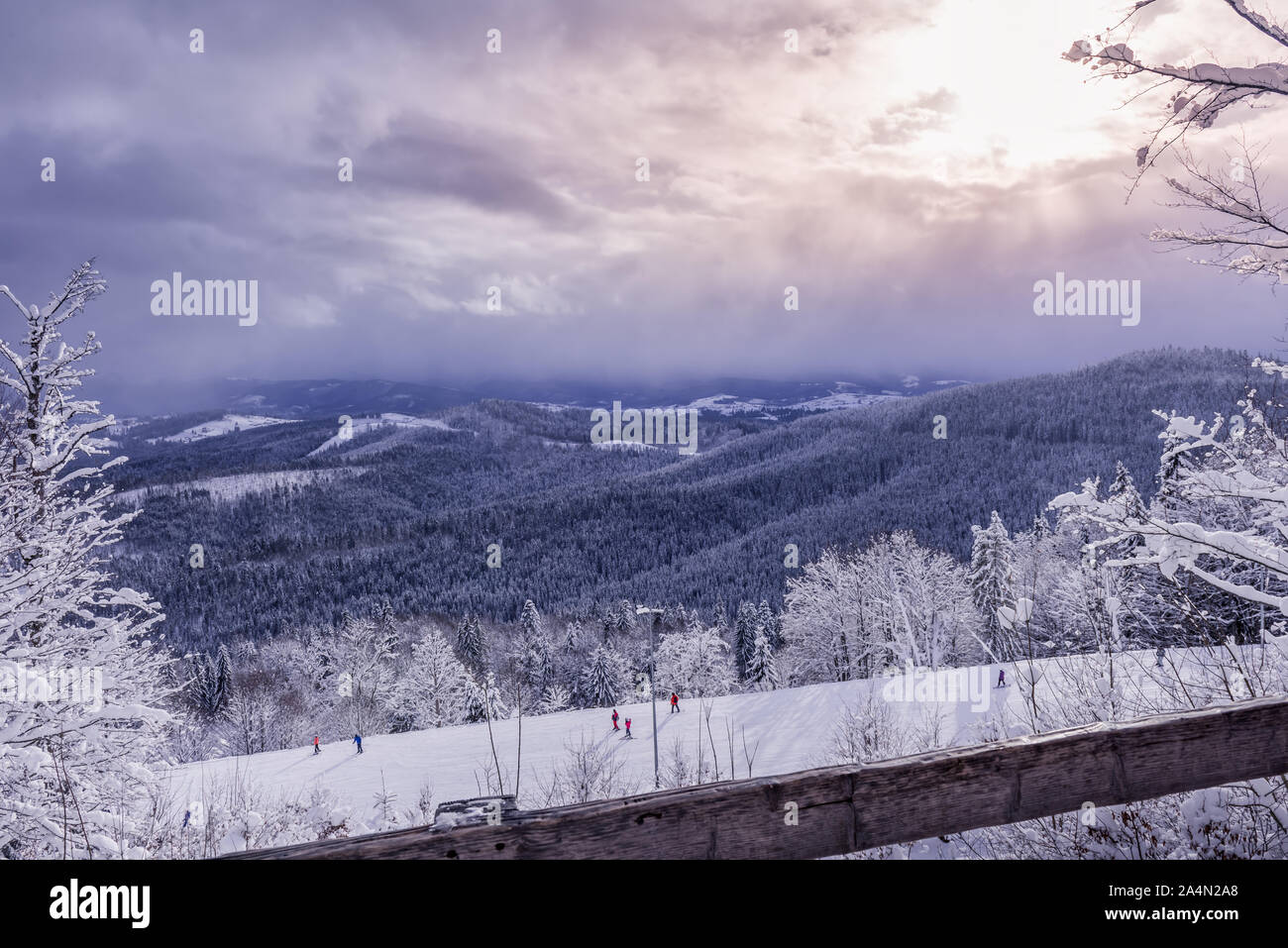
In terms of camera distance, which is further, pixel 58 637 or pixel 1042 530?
pixel 1042 530

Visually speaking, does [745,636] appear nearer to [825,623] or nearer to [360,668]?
[825,623]

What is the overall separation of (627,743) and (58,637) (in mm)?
20579

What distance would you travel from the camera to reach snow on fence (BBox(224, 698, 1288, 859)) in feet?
6.50

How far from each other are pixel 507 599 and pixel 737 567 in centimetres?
4342

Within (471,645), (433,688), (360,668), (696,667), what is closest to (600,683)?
(696,667)

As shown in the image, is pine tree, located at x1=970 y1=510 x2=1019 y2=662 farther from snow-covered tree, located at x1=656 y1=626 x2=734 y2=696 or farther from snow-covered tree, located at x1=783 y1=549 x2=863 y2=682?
snow-covered tree, located at x1=656 y1=626 x2=734 y2=696

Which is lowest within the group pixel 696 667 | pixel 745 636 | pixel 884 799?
pixel 696 667

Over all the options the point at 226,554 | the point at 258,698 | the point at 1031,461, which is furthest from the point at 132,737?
the point at 1031,461

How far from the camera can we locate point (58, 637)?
10.9 meters

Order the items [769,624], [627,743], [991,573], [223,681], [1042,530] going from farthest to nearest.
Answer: [769,624], [223,681], [1042,530], [991,573], [627,743]

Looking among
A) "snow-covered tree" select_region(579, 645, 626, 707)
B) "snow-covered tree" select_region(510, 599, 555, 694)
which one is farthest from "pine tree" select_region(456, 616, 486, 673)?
"snow-covered tree" select_region(579, 645, 626, 707)

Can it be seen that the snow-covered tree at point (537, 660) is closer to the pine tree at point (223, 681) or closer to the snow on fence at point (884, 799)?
the pine tree at point (223, 681)

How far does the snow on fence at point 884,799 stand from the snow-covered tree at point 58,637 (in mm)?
7602
